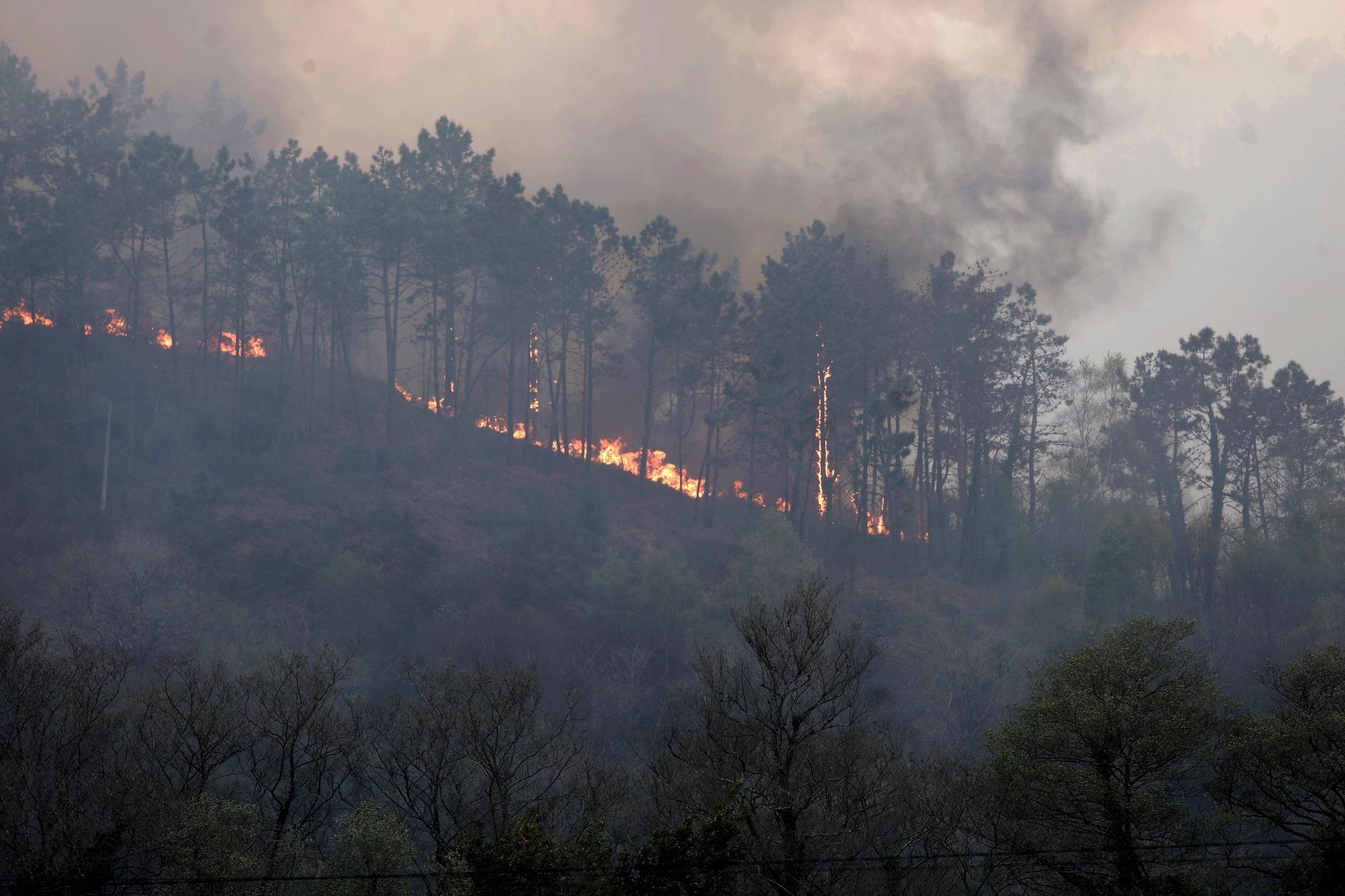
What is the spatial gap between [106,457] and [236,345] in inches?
661

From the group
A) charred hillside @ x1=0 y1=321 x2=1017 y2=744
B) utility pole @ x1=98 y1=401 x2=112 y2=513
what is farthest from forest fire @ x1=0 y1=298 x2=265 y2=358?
utility pole @ x1=98 y1=401 x2=112 y2=513

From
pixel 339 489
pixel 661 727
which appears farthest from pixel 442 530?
pixel 661 727

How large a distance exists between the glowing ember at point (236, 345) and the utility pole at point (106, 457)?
38.8ft

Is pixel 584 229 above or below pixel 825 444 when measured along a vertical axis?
above

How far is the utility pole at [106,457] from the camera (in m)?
61.1

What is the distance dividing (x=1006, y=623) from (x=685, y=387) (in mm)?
32778

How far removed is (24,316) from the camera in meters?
68.8

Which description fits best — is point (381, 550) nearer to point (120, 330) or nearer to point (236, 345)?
point (236, 345)

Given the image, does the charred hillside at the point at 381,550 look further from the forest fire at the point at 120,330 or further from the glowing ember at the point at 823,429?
the glowing ember at the point at 823,429

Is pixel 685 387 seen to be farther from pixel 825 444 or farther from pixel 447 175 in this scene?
pixel 447 175

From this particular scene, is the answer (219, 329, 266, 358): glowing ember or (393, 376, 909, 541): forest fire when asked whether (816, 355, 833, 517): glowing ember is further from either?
(219, 329, 266, 358): glowing ember

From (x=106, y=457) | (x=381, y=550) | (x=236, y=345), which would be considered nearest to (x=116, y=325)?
(x=236, y=345)

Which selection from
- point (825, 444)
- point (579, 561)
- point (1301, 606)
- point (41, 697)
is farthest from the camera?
point (825, 444)

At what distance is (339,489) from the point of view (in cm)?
6812
